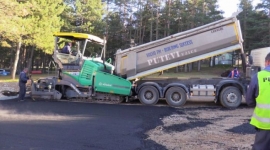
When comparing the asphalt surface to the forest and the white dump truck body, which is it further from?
the forest

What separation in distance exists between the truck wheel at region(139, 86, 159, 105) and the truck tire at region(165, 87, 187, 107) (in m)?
0.47

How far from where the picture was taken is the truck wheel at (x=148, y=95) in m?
11.8

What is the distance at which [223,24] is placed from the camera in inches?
438

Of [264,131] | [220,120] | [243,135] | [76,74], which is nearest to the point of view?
[264,131]

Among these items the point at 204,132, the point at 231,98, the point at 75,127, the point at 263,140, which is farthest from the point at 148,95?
the point at 263,140

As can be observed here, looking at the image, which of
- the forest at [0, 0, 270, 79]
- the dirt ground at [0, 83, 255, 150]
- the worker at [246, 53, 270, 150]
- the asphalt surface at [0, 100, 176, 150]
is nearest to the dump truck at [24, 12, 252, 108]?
the asphalt surface at [0, 100, 176, 150]

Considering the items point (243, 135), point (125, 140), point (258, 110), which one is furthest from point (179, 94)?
point (258, 110)

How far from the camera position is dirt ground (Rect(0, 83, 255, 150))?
551 cm

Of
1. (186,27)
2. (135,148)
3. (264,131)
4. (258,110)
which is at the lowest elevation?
(135,148)

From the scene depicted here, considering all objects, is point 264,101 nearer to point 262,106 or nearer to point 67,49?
point 262,106

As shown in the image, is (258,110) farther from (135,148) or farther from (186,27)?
(186,27)

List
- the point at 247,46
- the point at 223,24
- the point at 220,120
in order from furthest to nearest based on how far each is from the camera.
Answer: the point at 247,46 → the point at 223,24 → the point at 220,120

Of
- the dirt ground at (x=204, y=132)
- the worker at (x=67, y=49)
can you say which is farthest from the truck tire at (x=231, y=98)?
the worker at (x=67, y=49)

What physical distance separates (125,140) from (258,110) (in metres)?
3.00
